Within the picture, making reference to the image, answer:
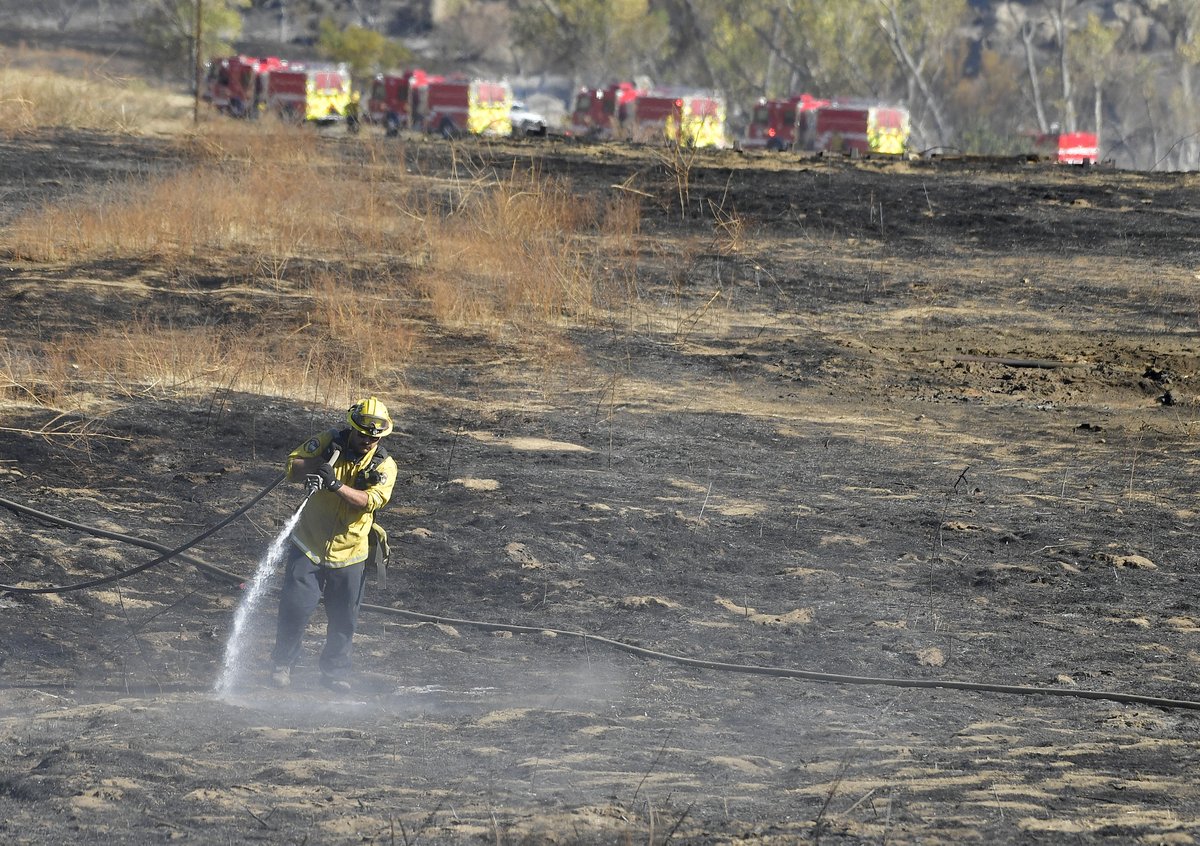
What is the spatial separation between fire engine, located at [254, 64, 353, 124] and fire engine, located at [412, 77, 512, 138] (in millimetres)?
2246

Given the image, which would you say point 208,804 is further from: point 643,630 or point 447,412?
point 447,412

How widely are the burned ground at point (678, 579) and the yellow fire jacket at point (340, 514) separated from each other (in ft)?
2.31

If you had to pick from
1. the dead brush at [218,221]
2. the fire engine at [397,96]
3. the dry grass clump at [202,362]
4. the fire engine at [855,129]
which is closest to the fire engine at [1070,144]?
the fire engine at [855,129]

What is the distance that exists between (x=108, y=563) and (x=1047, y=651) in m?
5.33

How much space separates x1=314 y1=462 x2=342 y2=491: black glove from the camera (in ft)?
23.2

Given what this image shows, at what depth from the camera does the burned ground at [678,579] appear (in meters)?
5.80

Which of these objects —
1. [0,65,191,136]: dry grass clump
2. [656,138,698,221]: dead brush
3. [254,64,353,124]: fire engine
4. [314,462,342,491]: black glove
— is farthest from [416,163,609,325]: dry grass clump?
[254,64,353,124]: fire engine

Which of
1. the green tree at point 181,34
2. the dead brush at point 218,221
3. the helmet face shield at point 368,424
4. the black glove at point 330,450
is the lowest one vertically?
the black glove at point 330,450

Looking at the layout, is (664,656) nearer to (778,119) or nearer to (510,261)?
(510,261)

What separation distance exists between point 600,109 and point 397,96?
5518mm

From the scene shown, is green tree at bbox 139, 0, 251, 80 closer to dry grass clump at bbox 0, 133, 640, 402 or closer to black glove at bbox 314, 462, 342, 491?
dry grass clump at bbox 0, 133, 640, 402

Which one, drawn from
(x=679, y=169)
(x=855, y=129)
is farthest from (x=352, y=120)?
(x=855, y=129)

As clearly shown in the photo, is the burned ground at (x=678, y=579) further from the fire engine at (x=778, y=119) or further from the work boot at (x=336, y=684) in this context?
the fire engine at (x=778, y=119)

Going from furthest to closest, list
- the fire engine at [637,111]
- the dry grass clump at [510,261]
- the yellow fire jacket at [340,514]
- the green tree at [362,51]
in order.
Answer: the green tree at [362,51] → the fire engine at [637,111] → the dry grass clump at [510,261] → the yellow fire jacket at [340,514]
